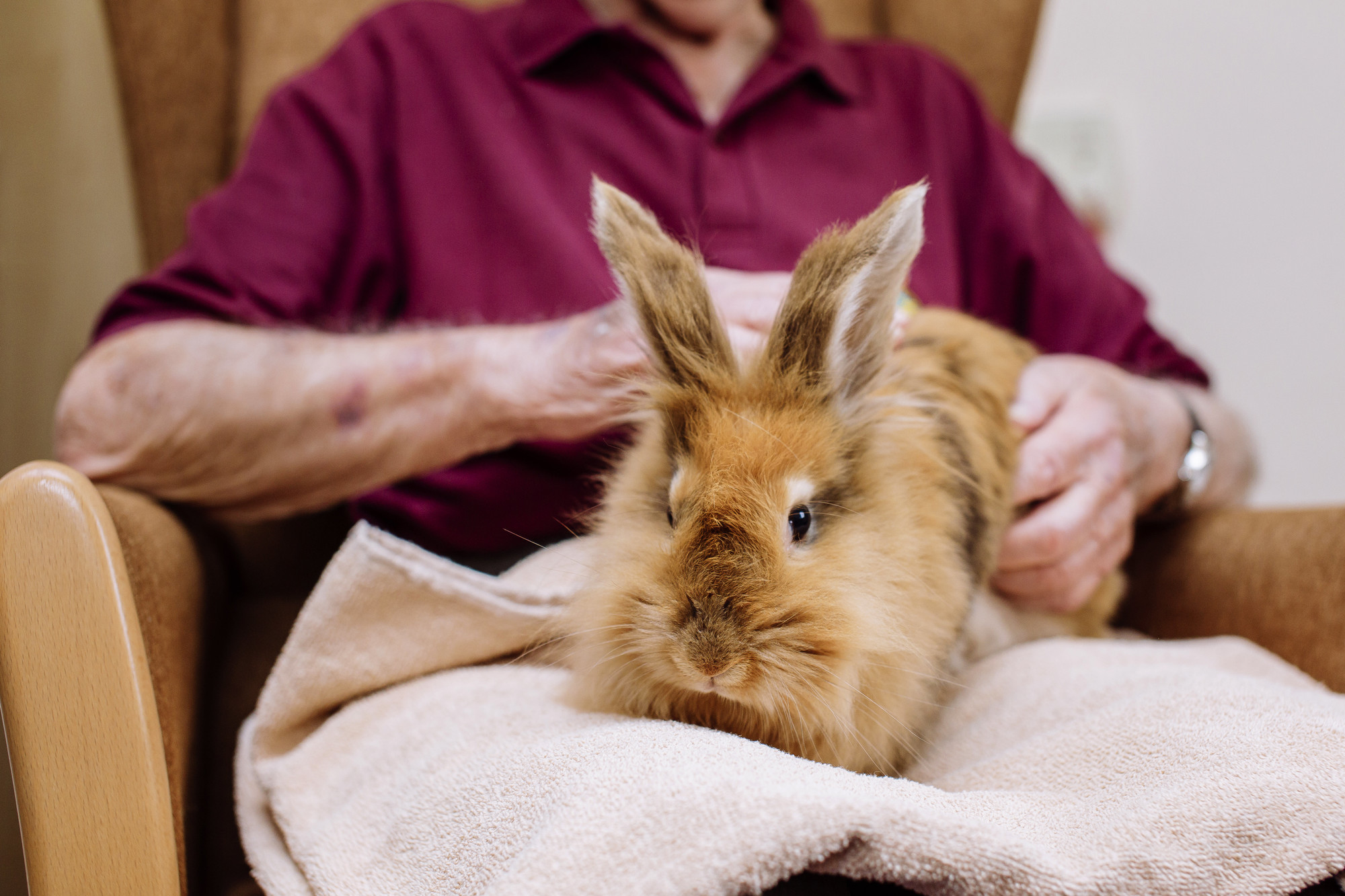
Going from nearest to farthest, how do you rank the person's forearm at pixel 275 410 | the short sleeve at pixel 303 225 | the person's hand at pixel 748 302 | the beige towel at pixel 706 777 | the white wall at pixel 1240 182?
the beige towel at pixel 706 777 < the person's hand at pixel 748 302 < the person's forearm at pixel 275 410 < the short sleeve at pixel 303 225 < the white wall at pixel 1240 182

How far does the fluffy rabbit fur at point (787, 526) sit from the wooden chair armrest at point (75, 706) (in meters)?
0.31

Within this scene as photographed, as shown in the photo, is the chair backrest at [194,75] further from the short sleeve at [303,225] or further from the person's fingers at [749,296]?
the person's fingers at [749,296]

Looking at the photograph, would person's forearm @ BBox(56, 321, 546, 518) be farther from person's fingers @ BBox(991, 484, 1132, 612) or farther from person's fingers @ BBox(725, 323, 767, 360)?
person's fingers @ BBox(991, 484, 1132, 612)

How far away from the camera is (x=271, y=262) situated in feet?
3.48

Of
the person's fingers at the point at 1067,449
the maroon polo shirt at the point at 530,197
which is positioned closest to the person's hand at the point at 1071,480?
the person's fingers at the point at 1067,449

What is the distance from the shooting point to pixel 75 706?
Answer: 2.07 ft

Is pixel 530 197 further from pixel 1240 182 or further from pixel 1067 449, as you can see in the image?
pixel 1240 182

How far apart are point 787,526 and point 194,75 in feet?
4.01

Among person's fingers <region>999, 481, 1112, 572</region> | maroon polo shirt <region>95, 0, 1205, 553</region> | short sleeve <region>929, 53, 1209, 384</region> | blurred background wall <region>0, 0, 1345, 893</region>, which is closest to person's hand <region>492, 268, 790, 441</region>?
maroon polo shirt <region>95, 0, 1205, 553</region>

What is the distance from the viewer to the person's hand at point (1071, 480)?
915 mm

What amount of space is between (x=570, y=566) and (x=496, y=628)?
0.09m

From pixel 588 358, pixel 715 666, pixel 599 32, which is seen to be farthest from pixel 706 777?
pixel 599 32

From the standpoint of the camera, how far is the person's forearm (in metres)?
0.90

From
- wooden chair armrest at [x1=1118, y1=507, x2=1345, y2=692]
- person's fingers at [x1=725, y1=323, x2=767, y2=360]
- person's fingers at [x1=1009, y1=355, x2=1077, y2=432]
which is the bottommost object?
wooden chair armrest at [x1=1118, y1=507, x2=1345, y2=692]
